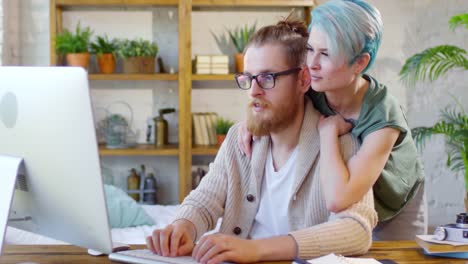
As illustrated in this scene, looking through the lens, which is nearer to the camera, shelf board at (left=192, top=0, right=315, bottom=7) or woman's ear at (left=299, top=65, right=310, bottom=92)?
woman's ear at (left=299, top=65, right=310, bottom=92)

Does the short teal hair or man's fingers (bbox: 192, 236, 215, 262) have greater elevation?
the short teal hair

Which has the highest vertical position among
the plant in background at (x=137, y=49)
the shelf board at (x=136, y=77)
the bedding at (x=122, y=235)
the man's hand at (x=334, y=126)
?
the plant in background at (x=137, y=49)

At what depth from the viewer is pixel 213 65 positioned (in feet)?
16.7

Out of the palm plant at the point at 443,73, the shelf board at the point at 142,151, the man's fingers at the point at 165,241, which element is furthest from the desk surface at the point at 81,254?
the shelf board at the point at 142,151

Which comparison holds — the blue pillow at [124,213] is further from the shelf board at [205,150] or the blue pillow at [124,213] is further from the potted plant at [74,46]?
the potted plant at [74,46]

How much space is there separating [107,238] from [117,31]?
13.2 feet

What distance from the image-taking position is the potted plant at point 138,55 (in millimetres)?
5078

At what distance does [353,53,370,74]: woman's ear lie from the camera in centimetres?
199

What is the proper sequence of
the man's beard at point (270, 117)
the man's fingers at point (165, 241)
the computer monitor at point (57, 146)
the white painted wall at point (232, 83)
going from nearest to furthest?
1. the computer monitor at point (57, 146)
2. the man's fingers at point (165, 241)
3. the man's beard at point (270, 117)
4. the white painted wall at point (232, 83)

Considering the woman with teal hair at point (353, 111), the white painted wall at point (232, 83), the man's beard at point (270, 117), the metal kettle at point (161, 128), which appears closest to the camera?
the woman with teal hair at point (353, 111)

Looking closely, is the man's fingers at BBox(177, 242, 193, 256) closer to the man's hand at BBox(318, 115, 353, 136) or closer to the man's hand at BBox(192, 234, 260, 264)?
the man's hand at BBox(192, 234, 260, 264)

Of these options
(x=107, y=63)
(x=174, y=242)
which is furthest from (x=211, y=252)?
(x=107, y=63)

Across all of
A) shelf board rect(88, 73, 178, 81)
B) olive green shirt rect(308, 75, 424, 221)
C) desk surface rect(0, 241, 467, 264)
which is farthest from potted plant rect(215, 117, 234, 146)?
desk surface rect(0, 241, 467, 264)

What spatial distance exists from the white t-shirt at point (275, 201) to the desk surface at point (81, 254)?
258 millimetres
